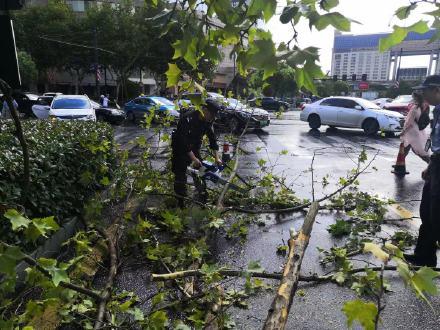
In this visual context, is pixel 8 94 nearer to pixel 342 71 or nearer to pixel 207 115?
pixel 207 115

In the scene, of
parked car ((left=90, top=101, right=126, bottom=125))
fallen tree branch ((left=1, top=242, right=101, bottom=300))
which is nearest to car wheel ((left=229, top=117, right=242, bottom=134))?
fallen tree branch ((left=1, top=242, right=101, bottom=300))

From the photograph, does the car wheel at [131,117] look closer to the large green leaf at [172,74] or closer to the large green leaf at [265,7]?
the large green leaf at [172,74]

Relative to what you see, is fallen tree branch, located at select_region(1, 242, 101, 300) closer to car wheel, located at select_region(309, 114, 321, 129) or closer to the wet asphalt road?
the wet asphalt road

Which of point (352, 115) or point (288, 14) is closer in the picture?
point (288, 14)

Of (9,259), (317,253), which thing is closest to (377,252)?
(9,259)

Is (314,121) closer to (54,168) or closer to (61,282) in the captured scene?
(54,168)

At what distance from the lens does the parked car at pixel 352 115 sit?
1638 cm

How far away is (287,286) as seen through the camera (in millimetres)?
2232

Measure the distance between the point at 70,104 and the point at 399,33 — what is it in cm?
1675

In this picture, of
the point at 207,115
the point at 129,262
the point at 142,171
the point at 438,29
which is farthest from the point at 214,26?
the point at 142,171

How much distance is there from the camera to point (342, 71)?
113m

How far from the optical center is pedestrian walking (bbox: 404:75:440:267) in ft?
12.3

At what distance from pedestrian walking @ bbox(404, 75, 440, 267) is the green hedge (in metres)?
3.34

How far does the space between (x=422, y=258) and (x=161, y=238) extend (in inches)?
112
